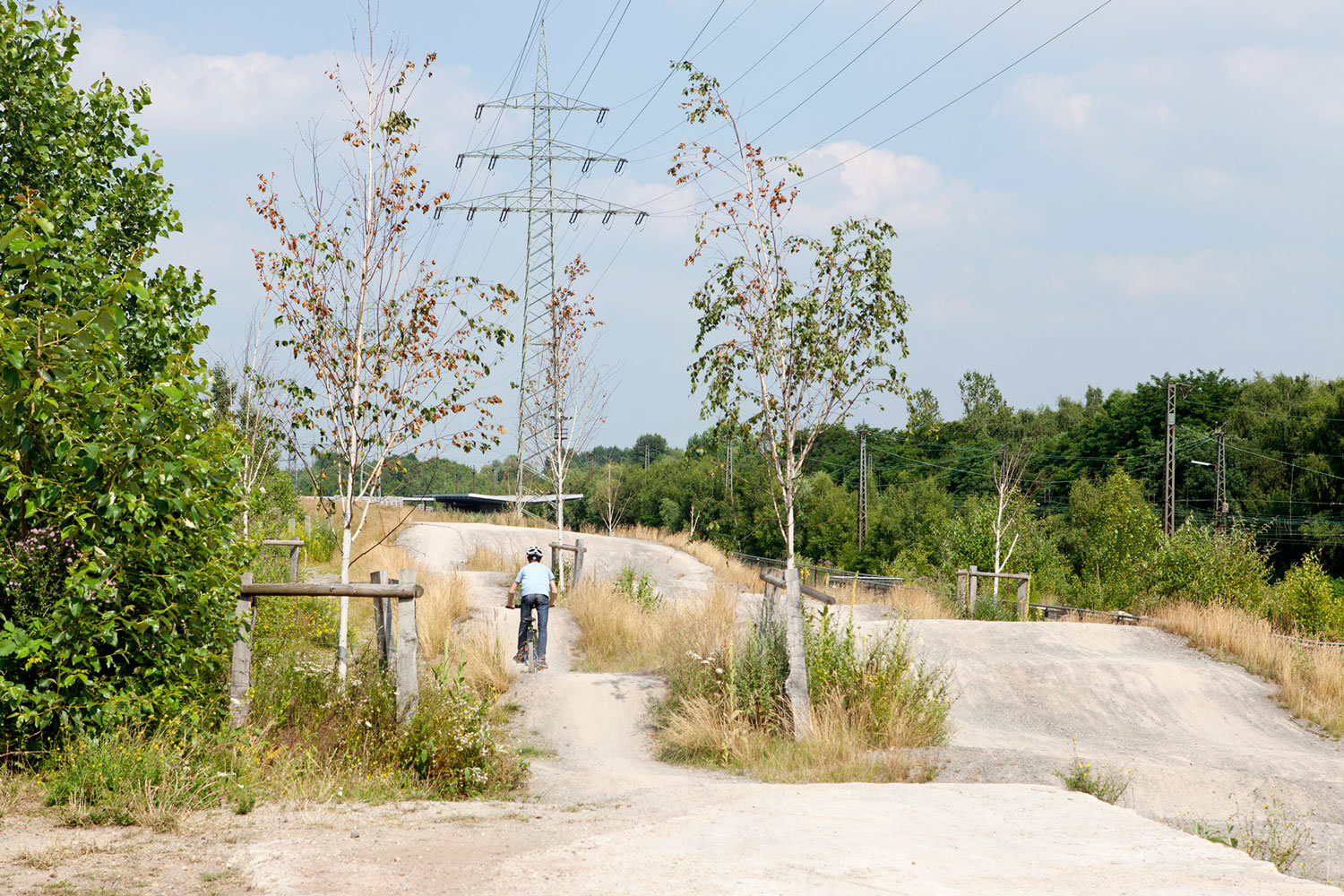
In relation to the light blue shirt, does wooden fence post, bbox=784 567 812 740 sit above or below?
below

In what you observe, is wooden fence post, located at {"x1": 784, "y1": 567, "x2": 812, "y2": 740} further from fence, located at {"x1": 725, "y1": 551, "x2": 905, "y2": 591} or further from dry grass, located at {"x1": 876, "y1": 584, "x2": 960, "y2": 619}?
fence, located at {"x1": 725, "y1": 551, "x2": 905, "y2": 591}

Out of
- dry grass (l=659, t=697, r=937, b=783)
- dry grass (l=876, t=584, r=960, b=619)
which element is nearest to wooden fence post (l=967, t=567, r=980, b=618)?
dry grass (l=876, t=584, r=960, b=619)

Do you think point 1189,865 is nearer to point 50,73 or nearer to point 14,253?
point 14,253

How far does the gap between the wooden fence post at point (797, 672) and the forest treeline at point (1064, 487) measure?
18140 millimetres

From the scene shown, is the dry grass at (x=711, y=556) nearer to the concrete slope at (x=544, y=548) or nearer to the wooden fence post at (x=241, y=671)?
the concrete slope at (x=544, y=548)

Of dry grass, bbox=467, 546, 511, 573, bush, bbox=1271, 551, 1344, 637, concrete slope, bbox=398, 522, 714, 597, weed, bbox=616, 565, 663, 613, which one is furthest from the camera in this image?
concrete slope, bbox=398, 522, 714, 597

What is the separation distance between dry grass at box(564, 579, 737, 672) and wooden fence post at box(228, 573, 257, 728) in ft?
15.5

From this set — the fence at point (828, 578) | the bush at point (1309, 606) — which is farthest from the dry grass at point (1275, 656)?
the fence at point (828, 578)

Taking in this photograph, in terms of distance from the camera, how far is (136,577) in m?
6.71

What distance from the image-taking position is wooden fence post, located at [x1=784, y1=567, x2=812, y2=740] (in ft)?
29.5

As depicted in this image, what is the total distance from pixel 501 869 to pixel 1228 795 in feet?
19.2

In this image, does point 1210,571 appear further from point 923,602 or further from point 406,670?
point 406,670

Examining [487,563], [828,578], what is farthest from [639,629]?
[828,578]

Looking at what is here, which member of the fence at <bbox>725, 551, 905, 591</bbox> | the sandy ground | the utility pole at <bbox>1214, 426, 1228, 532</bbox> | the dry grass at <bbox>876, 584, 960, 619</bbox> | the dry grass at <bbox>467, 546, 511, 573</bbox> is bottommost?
the fence at <bbox>725, 551, 905, 591</bbox>
